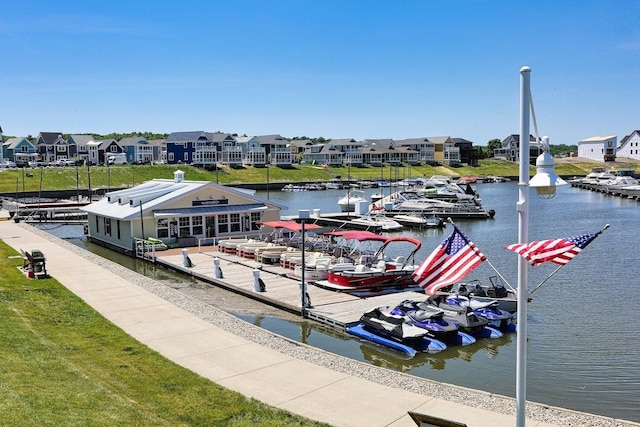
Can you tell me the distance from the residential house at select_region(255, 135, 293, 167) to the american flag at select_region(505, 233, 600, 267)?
134 m

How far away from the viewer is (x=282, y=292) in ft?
86.1

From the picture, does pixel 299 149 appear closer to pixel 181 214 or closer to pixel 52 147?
pixel 52 147

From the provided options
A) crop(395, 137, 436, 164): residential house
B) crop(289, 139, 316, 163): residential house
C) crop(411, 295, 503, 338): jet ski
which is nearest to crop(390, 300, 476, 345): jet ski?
crop(411, 295, 503, 338): jet ski

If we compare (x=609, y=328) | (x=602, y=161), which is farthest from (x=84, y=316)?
(x=602, y=161)

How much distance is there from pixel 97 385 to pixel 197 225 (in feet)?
93.3

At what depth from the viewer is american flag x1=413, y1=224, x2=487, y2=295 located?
1066 centimetres

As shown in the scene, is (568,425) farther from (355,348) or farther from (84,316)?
(84,316)

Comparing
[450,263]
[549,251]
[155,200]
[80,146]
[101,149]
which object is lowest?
[155,200]

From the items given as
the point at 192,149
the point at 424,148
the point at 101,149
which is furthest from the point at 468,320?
the point at 424,148

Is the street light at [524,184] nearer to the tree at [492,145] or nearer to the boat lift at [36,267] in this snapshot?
the boat lift at [36,267]

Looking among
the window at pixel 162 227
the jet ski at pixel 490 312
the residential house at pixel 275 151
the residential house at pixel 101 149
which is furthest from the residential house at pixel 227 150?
the jet ski at pixel 490 312

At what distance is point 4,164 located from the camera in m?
117

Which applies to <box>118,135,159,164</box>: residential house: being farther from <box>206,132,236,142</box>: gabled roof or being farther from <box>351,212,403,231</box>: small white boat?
<box>351,212,403,231</box>: small white boat

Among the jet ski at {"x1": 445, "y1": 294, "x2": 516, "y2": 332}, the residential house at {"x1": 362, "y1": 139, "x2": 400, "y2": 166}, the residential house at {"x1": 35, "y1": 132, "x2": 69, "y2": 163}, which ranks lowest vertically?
the jet ski at {"x1": 445, "y1": 294, "x2": 516, "y2": 332}
